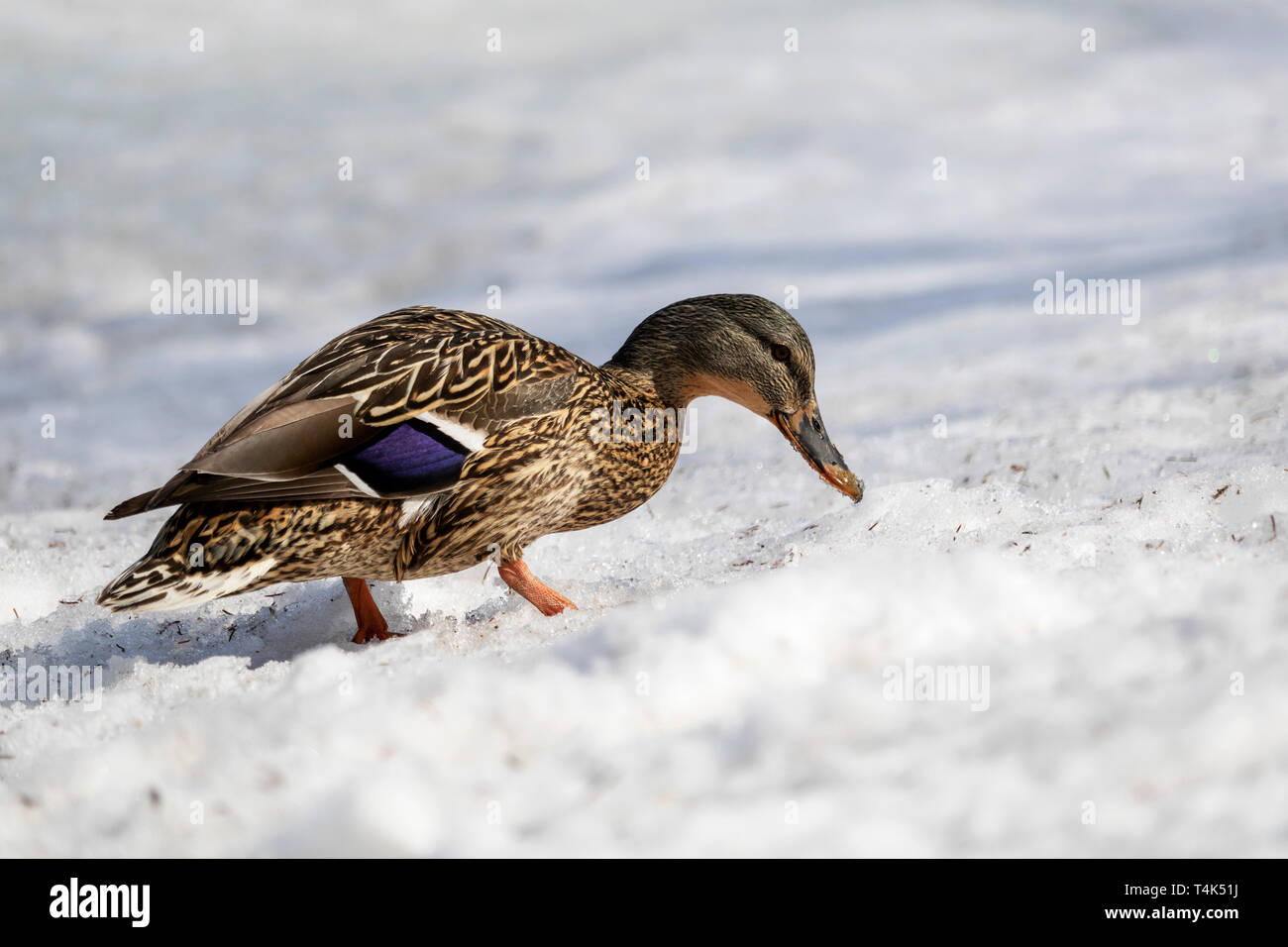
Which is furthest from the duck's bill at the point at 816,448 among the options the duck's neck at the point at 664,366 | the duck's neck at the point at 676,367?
the duck's neck at the point at 664,366

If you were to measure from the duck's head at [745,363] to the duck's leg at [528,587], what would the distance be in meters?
1.01

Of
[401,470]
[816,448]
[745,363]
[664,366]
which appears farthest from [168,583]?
[816,448]

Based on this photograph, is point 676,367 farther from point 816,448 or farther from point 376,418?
point 376,418

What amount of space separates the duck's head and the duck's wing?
686 millimetres

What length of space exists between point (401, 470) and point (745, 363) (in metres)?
1.48

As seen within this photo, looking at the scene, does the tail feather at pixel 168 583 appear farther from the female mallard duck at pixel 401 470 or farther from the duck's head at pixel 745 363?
the duck's head at pixel 745 363

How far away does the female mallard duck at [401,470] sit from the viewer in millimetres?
3422

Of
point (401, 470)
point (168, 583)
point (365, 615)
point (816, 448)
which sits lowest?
point (365, 615)

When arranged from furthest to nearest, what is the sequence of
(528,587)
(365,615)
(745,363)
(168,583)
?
(745,363), (365,615), (528,587), (168,583)

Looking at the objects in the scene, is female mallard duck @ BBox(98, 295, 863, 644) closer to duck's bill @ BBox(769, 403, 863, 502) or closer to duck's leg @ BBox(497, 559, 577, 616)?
duck's leg @ BBox(497, 559, 577, 616)

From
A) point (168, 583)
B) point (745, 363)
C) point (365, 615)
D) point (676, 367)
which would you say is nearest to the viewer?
point (168, 583)

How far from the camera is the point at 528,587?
3.86 meters

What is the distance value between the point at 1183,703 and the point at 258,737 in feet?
6.63
